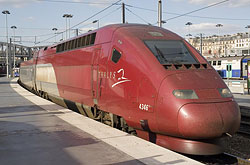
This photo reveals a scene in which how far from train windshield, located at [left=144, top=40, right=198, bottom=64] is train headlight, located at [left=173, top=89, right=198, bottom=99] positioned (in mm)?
1115

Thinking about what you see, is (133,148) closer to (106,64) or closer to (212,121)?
(212,121)

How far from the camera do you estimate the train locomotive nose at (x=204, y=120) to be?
6.05 meters

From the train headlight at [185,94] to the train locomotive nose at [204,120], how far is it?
226 mm

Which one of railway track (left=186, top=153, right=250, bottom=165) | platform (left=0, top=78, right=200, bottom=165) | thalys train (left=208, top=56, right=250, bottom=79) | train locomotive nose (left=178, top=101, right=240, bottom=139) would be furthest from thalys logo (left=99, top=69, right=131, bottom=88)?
thalys train (left=208, top=56, right=250, bottom=79)

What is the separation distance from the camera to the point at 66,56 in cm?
1288

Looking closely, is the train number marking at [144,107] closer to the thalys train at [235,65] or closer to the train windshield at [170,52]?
the train windshield at [170,52]

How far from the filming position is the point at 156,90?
6.68 m

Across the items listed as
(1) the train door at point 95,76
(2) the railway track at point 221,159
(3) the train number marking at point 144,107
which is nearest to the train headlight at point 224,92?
(2) the railway track at point 221,159

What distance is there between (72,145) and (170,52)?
3.51m

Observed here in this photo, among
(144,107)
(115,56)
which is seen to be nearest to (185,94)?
(144,107)

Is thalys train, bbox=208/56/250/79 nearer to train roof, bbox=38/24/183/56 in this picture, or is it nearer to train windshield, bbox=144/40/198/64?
train roof, bbox=38/24/183/56

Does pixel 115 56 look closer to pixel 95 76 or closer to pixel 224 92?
pixel 95 76

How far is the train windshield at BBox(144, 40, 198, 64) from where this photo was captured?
7504 mm

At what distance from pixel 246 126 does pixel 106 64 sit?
6.14 m
